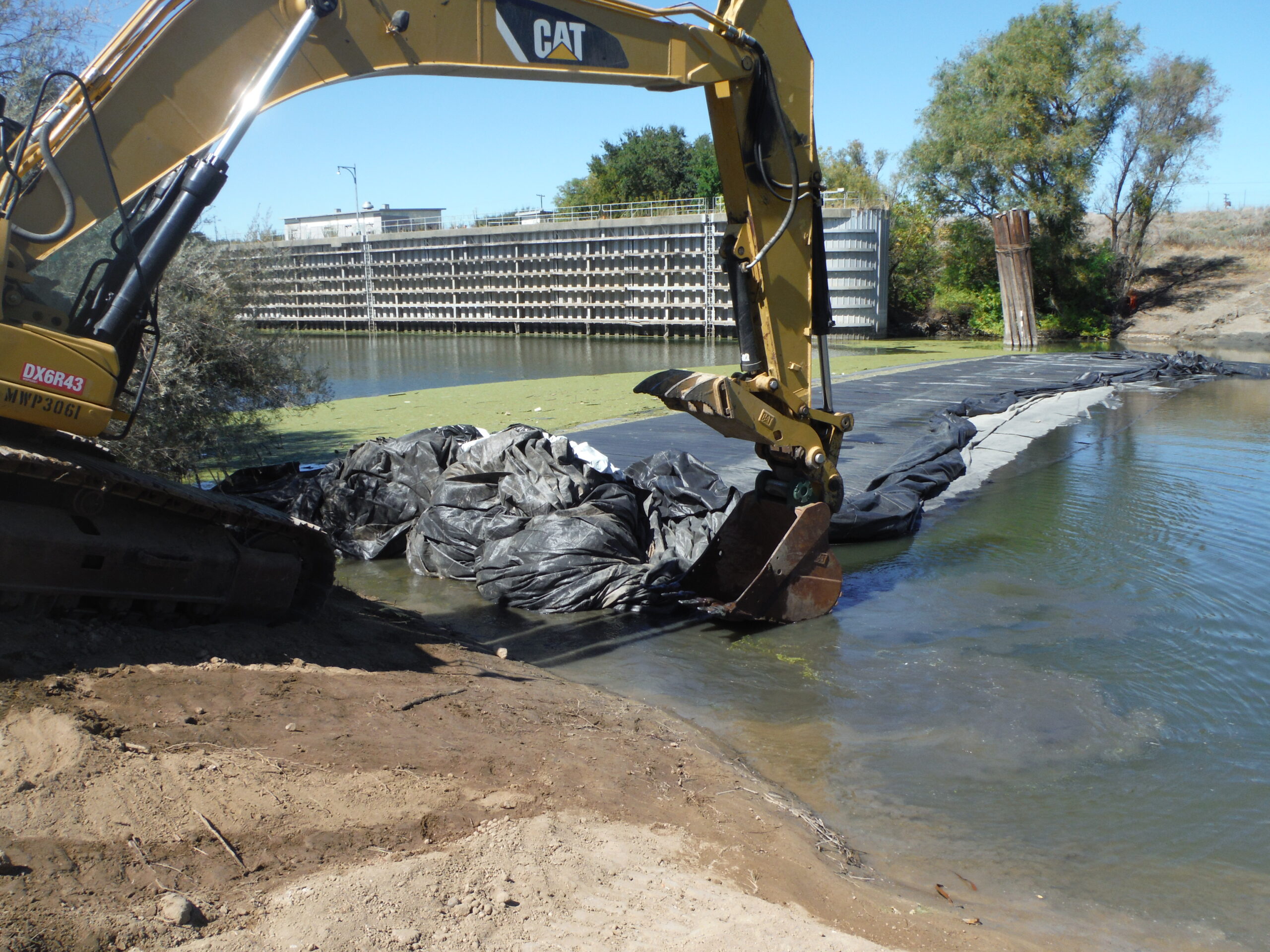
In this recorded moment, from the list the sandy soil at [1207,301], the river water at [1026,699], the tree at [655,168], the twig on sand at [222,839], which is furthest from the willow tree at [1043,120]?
the twig on sand at [222,839]

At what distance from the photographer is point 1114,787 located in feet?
13.9

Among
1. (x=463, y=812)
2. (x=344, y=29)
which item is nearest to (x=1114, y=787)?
(x=463, y=812)

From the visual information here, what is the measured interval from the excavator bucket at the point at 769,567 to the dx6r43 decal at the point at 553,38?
9.75 feet

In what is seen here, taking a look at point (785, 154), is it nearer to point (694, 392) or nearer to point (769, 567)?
point (694, 392)

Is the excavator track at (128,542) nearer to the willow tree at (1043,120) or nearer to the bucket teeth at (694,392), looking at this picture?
the bucket teeth at (694,392)

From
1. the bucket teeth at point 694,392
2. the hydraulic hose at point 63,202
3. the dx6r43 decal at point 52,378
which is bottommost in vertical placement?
the bucket teeth at point 694,392

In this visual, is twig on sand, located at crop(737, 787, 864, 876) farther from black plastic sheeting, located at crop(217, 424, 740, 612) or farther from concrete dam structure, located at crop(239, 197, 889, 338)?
concrete dam structure, located at crop(239, 197, 889, 338)

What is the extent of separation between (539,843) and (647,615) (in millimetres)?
3491

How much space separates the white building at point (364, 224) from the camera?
4869cm

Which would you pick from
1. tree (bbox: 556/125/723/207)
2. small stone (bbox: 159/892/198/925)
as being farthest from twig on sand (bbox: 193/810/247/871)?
tree (bbox: 556/125/723/207)

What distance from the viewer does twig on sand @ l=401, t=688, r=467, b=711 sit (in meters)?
4.15

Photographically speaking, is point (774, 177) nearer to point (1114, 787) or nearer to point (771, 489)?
point (771, 489)

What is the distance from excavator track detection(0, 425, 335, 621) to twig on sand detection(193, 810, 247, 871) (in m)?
1.59

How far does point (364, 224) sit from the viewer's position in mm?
54000
